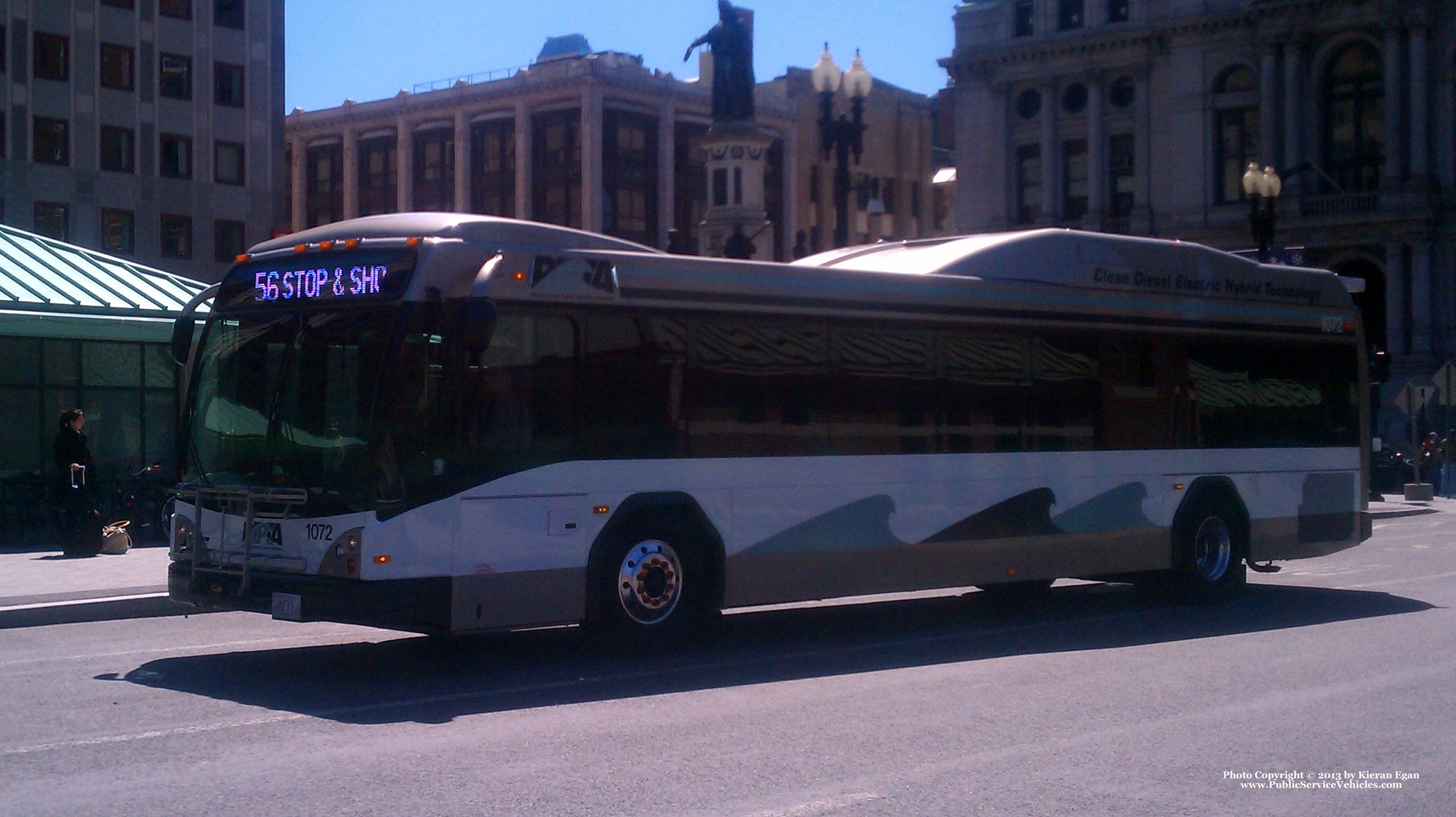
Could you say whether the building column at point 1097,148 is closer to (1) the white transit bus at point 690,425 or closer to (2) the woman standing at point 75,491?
(1) the white transit bus at point 690,425

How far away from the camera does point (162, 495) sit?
23453 mm

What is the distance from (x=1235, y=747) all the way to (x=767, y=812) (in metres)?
2.93

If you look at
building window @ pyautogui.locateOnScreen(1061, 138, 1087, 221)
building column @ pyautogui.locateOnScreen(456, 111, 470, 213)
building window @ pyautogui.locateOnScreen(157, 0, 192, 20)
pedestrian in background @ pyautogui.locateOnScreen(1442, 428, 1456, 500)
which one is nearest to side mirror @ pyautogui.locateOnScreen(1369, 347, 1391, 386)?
pedestrian in background @ pyautogui.locateOnScreen(1442, 428, 1456, 500)

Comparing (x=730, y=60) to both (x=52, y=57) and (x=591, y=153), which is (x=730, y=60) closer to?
(x=52, y=57)

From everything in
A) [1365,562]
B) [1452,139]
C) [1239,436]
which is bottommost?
[1365,562]

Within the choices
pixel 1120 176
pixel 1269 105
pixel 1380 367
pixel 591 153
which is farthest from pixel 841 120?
pixel 591 153

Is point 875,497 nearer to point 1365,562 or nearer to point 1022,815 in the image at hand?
point 1022,815

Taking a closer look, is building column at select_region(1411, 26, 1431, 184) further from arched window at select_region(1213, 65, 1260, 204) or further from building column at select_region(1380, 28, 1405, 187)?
arched window at select_region(1213, 65, 1260, 204)

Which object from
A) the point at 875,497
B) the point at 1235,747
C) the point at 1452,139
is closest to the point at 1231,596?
the point at 875,497

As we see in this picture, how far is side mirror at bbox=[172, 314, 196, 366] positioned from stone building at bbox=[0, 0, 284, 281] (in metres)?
45.3

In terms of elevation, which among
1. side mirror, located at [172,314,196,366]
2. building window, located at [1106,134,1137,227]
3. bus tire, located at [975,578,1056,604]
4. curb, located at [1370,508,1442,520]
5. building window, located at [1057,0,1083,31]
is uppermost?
building window, located at [1057,0,1083,31]

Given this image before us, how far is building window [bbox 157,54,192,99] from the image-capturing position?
56.3 meters

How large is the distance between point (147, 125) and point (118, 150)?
1.32 m

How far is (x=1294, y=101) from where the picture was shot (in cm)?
6600
